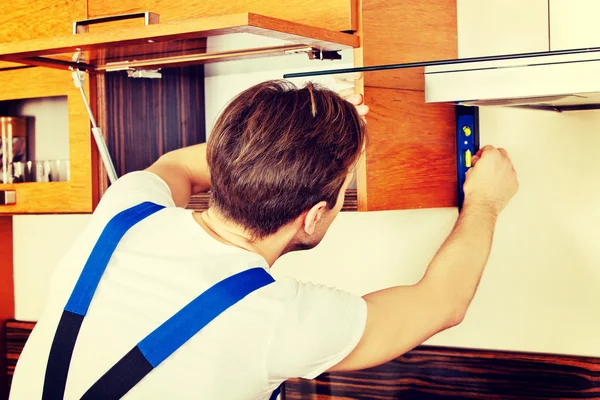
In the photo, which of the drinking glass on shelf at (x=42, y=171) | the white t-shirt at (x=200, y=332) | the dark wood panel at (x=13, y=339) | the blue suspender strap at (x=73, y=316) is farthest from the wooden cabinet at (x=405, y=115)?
the dark wood panel at (x=13, y=339)

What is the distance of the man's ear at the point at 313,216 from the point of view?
49.3 inches

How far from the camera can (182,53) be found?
5.16ft

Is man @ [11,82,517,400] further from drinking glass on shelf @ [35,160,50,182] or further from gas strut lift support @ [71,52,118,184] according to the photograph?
drinking glass on shelf @ [35,160,50,182]

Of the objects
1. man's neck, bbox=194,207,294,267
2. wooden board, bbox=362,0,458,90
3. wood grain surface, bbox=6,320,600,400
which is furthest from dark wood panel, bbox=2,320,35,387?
wooden board, bbox=362,0,458,90

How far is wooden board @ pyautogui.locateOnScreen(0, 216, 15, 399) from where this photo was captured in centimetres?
247

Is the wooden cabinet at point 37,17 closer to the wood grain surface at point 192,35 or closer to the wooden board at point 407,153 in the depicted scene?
the wood grain surface at point 192,35

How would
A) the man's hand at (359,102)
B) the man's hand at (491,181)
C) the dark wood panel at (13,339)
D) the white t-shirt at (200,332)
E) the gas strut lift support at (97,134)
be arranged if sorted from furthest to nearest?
the dark wood panel at (13,339), the gas strut lift support at (97,134), the man's hand at (491,181), the man's hand at (359,102), the white t-shirt at (200,332)

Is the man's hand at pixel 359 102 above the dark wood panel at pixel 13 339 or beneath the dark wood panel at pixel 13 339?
above

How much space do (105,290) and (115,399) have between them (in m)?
0.17

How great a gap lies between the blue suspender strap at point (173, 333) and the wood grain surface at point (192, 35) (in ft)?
1.29

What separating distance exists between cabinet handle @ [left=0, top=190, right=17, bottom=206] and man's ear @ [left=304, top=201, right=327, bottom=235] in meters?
0.88

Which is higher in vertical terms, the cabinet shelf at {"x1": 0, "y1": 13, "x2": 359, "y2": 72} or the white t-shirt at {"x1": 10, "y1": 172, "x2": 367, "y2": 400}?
the cabinet shelf at {"x1": 0, "y1": 13, "x2": 359, "y2": 72}

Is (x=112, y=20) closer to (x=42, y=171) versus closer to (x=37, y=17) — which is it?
(x=37, y=17)

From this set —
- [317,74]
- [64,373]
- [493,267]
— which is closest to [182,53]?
[317,74]
